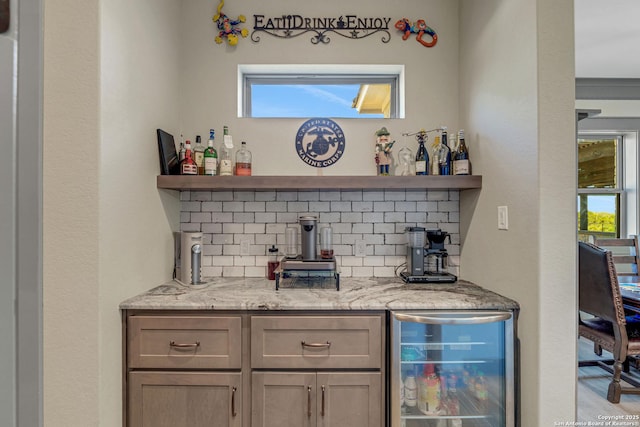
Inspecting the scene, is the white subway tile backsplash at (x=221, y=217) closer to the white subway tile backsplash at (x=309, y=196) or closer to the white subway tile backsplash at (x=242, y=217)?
the white subway tile backsplash at (x=242, y=217)

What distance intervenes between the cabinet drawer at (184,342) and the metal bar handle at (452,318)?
806mm

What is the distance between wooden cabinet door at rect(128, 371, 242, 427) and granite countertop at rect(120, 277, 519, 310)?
0.33m

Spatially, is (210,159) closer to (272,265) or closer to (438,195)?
(272,265)

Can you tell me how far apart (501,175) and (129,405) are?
2173mm

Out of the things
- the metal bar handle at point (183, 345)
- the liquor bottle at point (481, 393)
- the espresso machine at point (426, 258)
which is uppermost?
the espresso machine at point (426, 258)

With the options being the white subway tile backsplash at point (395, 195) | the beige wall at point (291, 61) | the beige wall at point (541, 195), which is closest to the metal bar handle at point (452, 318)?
the beige wall at point (541, 195)

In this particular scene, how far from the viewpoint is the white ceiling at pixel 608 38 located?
103 inches

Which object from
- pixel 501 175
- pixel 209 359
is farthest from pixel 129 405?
pixel 501 175

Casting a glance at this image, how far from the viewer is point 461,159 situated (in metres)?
2.06

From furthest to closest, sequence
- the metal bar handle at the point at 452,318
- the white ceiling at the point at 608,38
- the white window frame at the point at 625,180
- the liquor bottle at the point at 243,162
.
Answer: the white window frame at the point at 625,180 < the white ceiling at the point at 608,38 < the liquor bottle at the point at 243,162 < the metal bar handle at the point at 452,318

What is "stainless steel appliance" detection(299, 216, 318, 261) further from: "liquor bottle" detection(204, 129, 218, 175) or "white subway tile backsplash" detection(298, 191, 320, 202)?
"liquor bottle" detection(204, 129, 218, 175)

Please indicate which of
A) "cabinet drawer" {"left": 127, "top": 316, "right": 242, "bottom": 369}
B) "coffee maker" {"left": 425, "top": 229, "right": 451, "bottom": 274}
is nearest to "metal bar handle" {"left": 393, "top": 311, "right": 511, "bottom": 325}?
"coffee maker" {"left": 425, "top": 229, "right": 451, "bottom": 274}

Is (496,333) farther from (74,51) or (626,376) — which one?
(74,51)

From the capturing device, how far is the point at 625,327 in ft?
7.97
